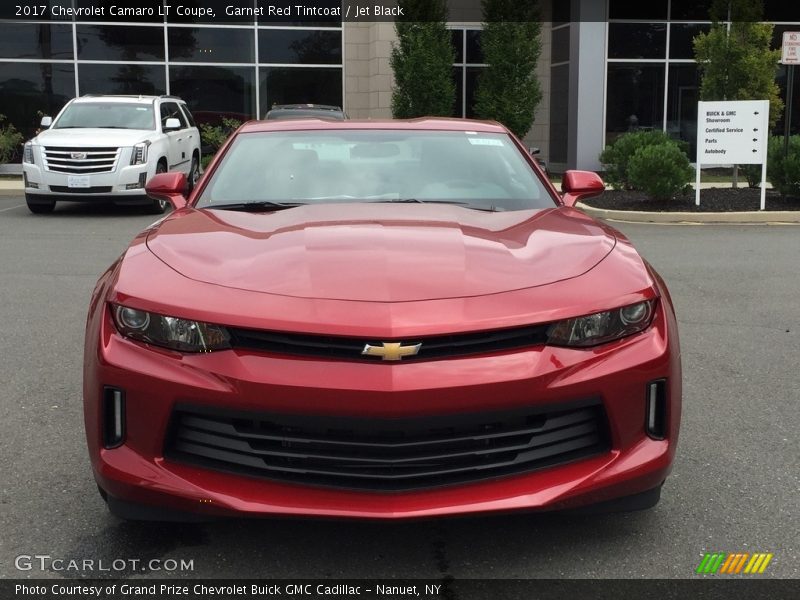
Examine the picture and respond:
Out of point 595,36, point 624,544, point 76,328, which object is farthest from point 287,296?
point 595,36

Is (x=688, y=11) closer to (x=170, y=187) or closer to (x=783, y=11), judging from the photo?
(x=783, y=11)

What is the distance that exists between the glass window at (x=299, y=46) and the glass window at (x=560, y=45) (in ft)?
18.1

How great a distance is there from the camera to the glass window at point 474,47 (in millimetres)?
24641

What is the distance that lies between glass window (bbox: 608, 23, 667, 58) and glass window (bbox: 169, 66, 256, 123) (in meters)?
9.04

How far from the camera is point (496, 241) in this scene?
11.4 feet

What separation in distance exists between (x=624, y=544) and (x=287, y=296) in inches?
56.9

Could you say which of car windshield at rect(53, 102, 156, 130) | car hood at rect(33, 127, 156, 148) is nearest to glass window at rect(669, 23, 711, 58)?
car windshield at rect(53, 102, 156, 130)

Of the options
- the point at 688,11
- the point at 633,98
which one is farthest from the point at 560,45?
the point at 688,11

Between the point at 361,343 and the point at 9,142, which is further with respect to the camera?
the point at 9,142

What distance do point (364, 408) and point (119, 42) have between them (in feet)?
76.7

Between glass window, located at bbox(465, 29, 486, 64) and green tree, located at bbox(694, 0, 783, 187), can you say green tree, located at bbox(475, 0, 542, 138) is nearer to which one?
glass window, located at bbox(465, 29, 486, 64)

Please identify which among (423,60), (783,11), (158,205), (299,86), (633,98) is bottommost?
(158,205)

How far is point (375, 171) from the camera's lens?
4500 mm

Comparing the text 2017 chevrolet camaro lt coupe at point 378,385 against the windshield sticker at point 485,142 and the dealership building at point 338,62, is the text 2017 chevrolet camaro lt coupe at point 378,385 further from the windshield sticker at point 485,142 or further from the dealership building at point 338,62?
the dealership building at point 338,62
